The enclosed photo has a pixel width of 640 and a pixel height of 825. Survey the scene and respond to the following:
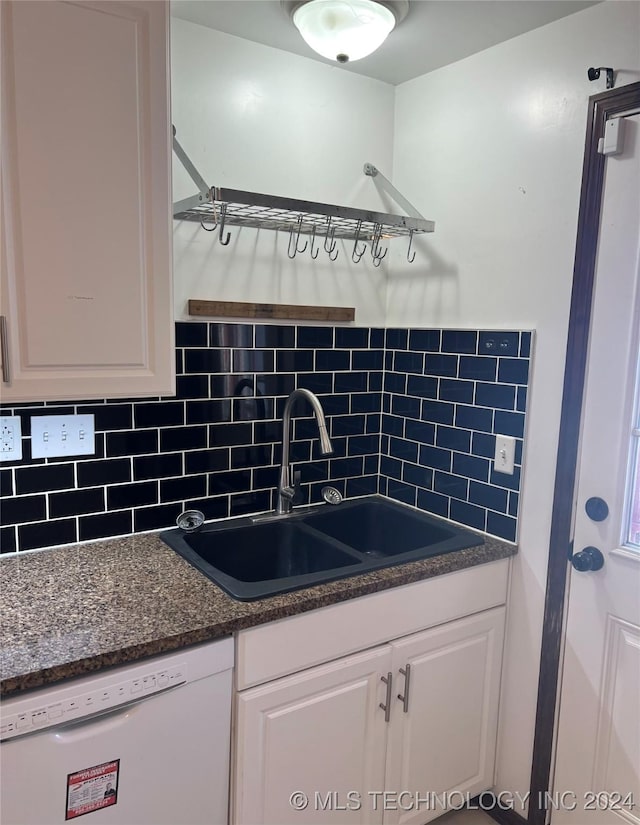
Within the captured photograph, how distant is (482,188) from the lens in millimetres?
1923

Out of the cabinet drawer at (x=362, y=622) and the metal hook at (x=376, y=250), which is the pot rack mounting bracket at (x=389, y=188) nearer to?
the metal hook at (x=376, y=250)

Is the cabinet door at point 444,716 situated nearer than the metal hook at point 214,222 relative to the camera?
No

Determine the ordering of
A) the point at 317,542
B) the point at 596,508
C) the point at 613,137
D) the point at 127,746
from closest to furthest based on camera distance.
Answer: the point at 127,746
the point at 613,137
the point at 596,508
the point at 317,542

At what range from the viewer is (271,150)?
1964 millimetres

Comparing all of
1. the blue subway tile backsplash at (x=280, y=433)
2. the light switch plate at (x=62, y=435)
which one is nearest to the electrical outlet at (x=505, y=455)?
the blue subway tile backsplash at (x=280, y=433)

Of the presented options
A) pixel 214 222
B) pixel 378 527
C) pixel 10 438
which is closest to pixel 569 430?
pixel 378 527

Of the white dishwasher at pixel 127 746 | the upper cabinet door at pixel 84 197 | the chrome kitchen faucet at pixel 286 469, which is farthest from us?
the chrome kitchen faucet at pixel 286 469

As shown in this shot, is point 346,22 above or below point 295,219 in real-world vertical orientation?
above

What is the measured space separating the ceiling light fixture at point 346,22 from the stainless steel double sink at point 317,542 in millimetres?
1390

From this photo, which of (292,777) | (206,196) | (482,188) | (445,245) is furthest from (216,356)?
(292,777)

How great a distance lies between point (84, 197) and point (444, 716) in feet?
5.60

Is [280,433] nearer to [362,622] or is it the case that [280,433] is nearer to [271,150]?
[362,622]

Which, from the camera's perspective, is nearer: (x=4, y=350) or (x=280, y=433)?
(x=4, y=350)

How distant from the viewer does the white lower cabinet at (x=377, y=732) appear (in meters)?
1.48
